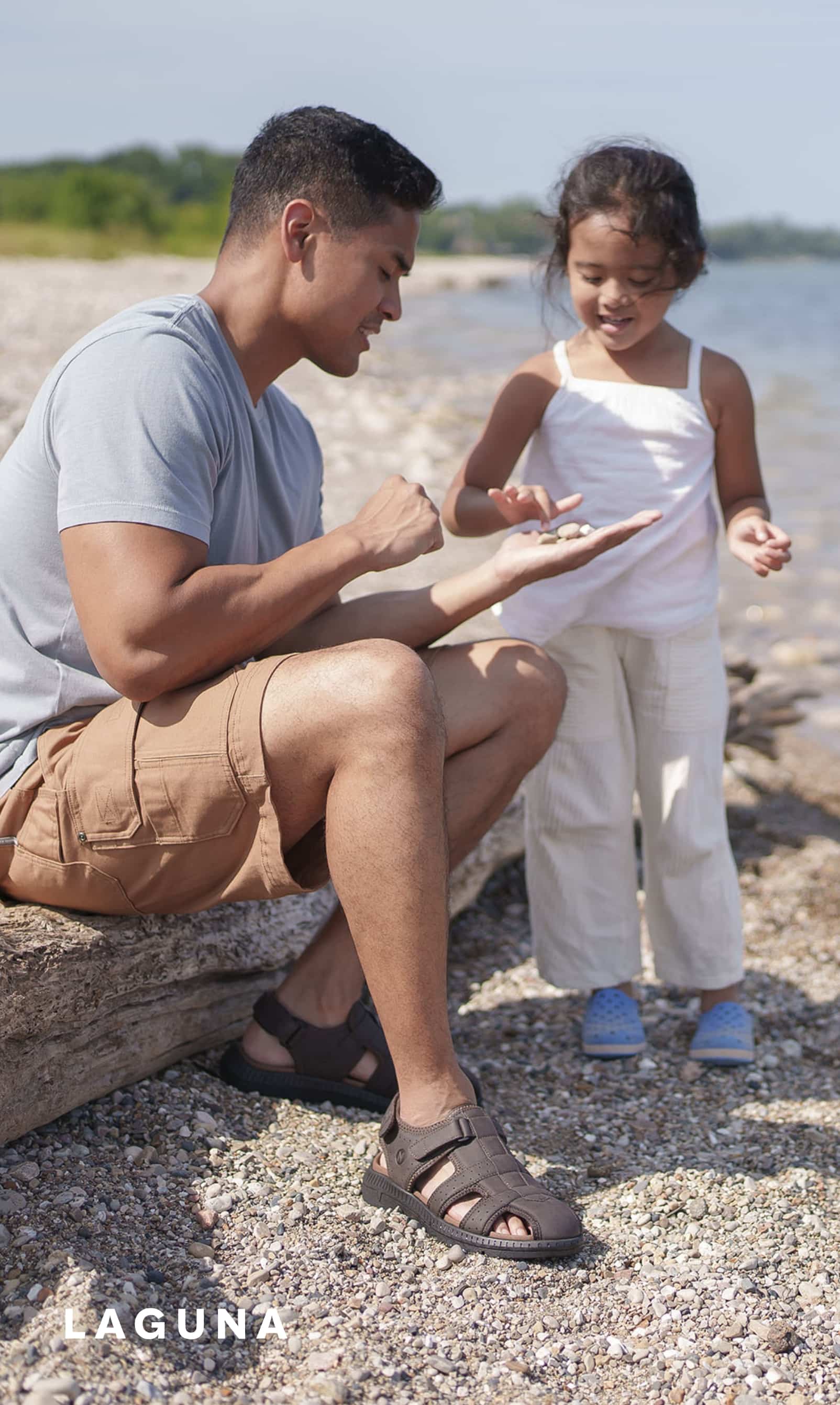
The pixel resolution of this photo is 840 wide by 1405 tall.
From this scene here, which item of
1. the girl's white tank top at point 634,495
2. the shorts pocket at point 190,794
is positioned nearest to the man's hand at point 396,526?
the shorts pocket at point 190,794

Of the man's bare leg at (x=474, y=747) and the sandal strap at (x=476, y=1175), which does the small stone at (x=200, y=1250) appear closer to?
the sandal strap at (x=476, y=1175)

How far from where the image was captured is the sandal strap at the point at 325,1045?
8.15ft

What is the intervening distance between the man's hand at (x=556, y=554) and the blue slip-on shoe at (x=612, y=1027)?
3.29 feet

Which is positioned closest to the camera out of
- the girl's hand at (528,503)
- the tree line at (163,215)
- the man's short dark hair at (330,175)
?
the man's short dark hair at (330,175)

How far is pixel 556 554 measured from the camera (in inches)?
96.9

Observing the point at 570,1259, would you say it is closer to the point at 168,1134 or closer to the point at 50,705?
the point at 168,1134

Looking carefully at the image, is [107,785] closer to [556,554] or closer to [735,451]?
[556,554]

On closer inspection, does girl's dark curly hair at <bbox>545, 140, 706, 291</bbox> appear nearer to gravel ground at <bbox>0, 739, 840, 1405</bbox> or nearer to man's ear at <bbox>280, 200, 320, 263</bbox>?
man's ear at <bbox>280, 200, 320, 263</bbox>

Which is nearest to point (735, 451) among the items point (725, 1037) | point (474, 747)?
point (474, 747)

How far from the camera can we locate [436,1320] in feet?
6.18

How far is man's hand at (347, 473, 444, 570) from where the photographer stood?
2.22m

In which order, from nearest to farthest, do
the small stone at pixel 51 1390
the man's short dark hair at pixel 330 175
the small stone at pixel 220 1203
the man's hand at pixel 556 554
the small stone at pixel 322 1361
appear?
1. the small stone at pixel 51 1390
2. the small stone at pixel 322 1361
3. the small stone at pixel 220 1203
4. the man's short dark hair at pixel 330 175
5. the man's hand at pixel 556 554

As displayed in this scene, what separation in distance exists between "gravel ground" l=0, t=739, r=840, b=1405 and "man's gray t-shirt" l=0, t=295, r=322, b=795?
745 millimetres

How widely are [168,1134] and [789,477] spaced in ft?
26.3
